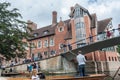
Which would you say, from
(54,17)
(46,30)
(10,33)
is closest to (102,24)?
(54,17)

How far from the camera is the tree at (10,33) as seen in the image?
3400 centimetres

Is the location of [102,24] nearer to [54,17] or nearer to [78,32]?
[78,32]

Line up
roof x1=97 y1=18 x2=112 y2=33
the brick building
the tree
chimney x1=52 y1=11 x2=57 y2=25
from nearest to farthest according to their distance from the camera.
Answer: the tree < the brick building < roof x1=97 y1=18 x2=112 y2=33 < chimney x1=52 y1=11 x2=57 y2=25

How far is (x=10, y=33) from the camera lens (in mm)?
35031

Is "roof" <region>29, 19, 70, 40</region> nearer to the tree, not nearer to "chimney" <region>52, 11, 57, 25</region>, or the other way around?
"chimney" <region>52, 11, 57, 25</region>

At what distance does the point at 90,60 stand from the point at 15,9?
18.4 m

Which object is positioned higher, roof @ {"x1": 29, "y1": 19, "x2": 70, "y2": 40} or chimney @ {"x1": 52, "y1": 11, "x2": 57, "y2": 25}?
chimney @ {"x1": 52, "y1": 11, "x2": 57, "y2": 25}

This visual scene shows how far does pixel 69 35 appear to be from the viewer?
53.6 metres

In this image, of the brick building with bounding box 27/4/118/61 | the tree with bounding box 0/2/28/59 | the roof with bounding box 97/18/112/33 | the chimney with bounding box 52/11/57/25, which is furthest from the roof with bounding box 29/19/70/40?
the tree with bounding box 0/2/28/59

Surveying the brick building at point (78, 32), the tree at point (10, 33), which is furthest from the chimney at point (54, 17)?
the tree at point (10, 33)

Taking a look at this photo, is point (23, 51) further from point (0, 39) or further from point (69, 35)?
point (69, 35)

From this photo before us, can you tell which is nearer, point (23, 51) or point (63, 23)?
point (23, 51)

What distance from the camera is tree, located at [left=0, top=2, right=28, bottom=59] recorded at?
1339 inches

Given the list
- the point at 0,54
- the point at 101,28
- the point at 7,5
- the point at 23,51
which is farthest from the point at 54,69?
the point at 101,28
